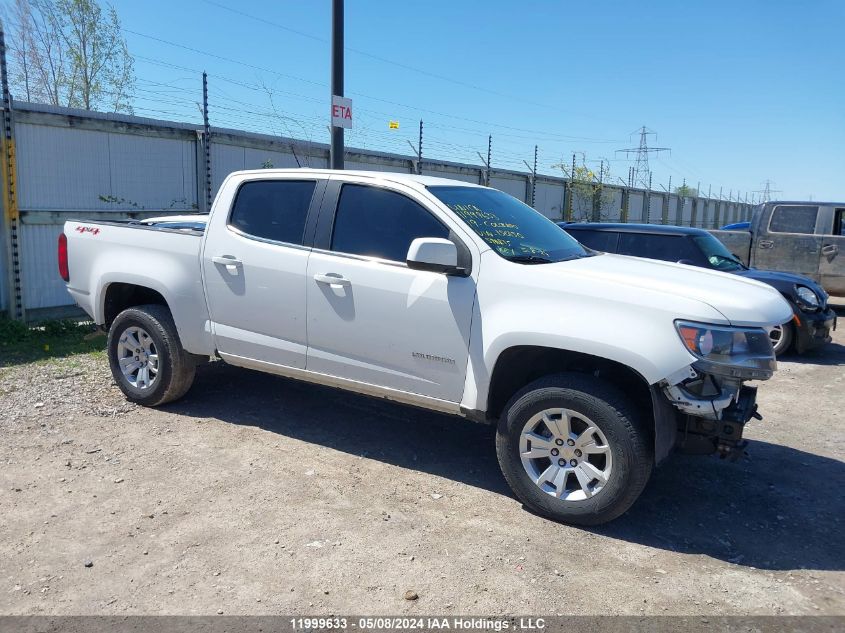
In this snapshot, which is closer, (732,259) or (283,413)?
(283,413)

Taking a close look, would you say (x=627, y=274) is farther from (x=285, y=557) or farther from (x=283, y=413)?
(x=283, y=413)

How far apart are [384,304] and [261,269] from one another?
3.58 feet

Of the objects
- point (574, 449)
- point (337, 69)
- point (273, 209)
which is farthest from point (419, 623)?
point (337, 69)

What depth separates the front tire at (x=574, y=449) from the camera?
145 inches

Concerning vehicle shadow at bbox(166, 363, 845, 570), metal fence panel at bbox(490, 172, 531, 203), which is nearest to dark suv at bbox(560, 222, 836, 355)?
vehicle shadow at bbox(166, 363, 845, 570)

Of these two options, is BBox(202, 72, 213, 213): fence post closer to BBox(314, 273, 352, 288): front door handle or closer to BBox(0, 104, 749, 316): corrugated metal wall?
BBox(0, 104, 749, 316): corrugated metal wall

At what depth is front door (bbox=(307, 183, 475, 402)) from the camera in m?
4.18

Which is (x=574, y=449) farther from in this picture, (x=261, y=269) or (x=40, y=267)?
(x=40, y=267)

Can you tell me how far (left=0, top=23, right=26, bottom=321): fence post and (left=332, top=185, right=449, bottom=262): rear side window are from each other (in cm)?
548

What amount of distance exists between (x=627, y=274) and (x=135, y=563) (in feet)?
10.2

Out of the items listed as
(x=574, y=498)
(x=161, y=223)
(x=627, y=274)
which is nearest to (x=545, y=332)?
(x=627, y=274)

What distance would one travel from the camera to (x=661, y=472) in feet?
15.7

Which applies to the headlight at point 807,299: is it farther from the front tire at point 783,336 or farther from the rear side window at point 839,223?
the rear side window at point 839,223

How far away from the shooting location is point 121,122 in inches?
366
